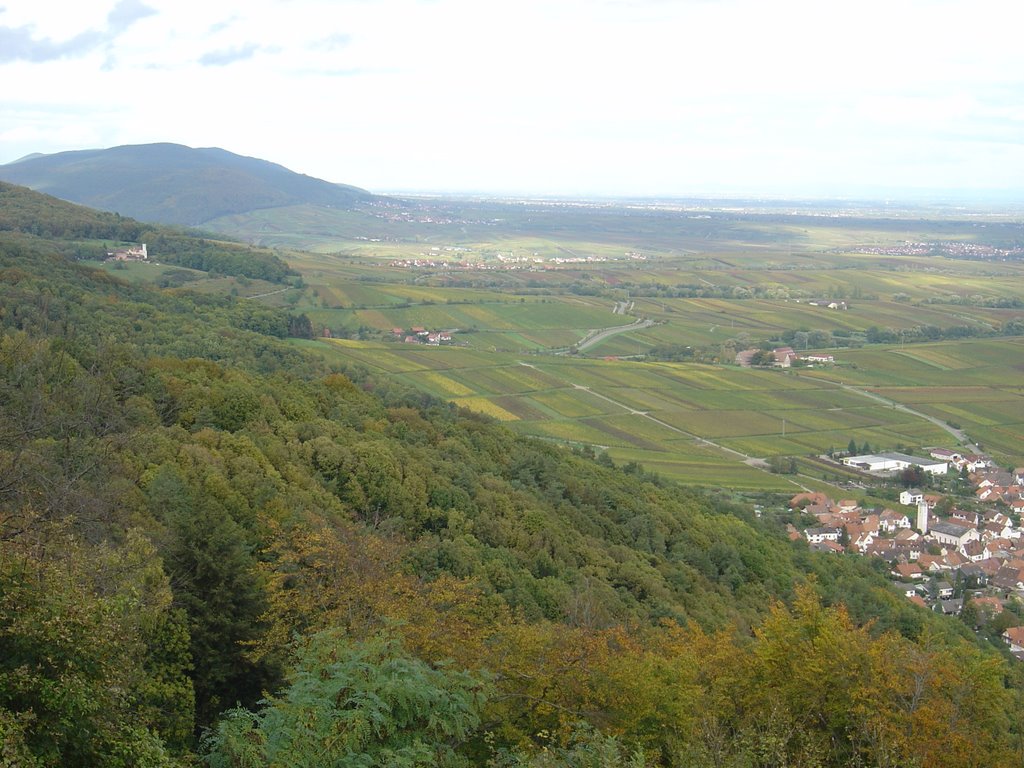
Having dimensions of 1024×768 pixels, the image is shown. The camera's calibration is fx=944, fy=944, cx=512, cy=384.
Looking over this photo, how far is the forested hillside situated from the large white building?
32.4m

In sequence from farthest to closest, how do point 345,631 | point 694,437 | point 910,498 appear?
point 694,437, point 910,498, point 345,631

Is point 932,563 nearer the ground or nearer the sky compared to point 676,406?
nearer the ground

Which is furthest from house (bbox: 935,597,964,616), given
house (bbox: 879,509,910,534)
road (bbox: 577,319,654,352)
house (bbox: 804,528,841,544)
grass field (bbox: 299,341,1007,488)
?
road (bbox: 577,319,654,352)

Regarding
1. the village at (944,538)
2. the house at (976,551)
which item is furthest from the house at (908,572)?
the house at (976,551)

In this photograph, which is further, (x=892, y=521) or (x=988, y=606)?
(x=892, y=521)

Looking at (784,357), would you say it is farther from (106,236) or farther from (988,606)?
(106,236)

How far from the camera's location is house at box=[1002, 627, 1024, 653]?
31048 mm

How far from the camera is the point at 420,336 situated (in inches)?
3214

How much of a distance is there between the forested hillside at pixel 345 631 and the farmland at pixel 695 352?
29.9m

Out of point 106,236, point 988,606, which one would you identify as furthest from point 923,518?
point 106,236

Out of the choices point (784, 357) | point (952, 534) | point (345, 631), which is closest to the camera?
point (345, 631)

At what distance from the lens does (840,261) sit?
543 feet

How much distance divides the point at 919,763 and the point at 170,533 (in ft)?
33.7

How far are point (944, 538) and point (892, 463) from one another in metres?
10.4
